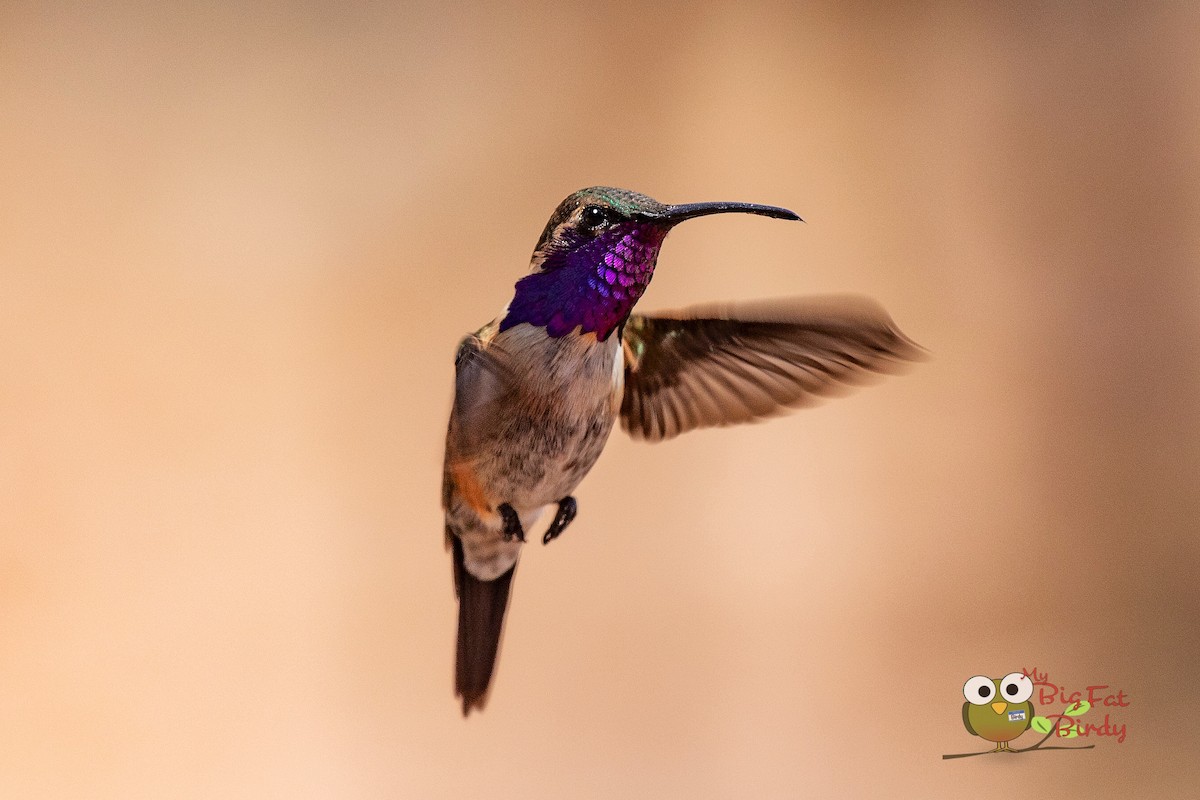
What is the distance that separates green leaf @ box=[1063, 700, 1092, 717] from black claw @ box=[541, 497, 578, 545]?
70 centimetres

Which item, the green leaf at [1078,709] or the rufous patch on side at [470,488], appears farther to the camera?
the green leaf at [1078,709]

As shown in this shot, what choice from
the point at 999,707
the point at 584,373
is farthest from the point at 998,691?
the point at 584,373

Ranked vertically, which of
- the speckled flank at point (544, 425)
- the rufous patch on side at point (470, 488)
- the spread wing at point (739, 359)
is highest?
the spread wing at point (739, 359)

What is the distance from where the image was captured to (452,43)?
46.8 inches

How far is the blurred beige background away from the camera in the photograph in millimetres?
1070

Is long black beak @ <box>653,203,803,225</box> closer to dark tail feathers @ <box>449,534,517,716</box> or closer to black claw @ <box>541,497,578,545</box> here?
black claw @ <box>541,497,578,545</box>

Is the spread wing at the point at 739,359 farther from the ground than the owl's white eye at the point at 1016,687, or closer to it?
farther from the ground

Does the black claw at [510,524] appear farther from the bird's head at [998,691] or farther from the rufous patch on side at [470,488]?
the bird's head at [998,691]

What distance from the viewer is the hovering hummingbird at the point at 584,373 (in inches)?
34.3

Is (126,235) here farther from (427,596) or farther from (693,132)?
(693,132)

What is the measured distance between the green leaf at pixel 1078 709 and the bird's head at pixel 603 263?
772 mm

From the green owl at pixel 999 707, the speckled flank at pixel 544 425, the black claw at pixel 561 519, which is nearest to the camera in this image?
the speckled flank at pixel 544 425

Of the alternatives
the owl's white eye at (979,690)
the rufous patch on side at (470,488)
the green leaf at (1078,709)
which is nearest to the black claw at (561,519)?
the rufous patch on side at (470,488)

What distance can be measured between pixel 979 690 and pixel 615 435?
0.59 m
